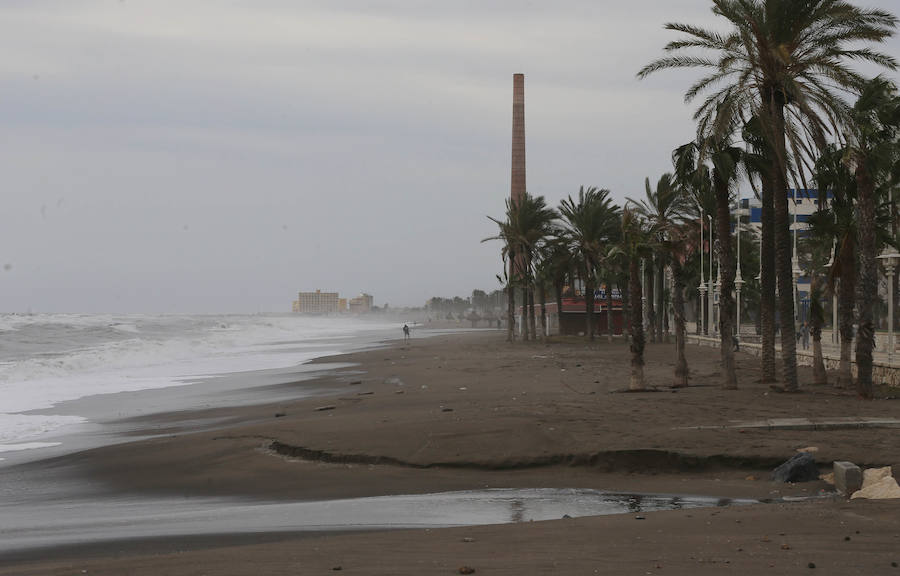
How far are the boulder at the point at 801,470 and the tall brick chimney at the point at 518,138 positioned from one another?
2973 inches

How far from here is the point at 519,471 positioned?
41.7ft

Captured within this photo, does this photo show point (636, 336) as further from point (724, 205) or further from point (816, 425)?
point (816, 425)

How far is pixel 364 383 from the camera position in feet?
97.7

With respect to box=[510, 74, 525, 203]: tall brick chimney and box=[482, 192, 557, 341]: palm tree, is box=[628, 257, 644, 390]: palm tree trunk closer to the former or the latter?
box=[482, 192, 557, 341]: palm tree

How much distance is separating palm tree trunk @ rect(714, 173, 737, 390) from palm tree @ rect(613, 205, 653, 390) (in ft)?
7.32

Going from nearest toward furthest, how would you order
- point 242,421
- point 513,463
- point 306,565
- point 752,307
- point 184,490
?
point 306,565, point 184,490, point 513,463, point 242,421, point 752,307

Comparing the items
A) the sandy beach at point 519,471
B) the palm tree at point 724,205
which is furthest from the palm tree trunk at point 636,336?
the palm tree at point 724,205

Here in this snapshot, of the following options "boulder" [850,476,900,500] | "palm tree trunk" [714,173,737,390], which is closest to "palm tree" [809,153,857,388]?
"palm tree trunk" [714,173,737,390]

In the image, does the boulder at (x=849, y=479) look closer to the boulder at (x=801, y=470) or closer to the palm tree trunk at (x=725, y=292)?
the boulder at (x=801, y=470)

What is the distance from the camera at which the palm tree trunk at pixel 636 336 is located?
2217 cm

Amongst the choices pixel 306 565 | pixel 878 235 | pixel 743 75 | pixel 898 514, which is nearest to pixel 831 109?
pixel 743 75

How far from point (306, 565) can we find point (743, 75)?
62.0 feet

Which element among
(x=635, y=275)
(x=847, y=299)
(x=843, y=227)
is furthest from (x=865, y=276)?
(x=635, y=275)

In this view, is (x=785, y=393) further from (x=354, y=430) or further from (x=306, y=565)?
(x=306, y=565)
